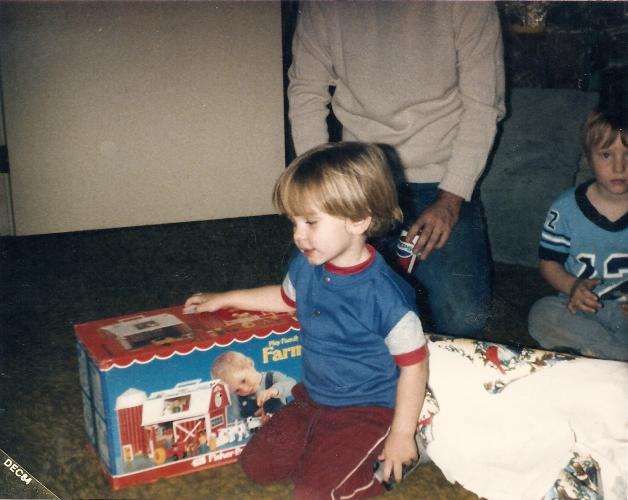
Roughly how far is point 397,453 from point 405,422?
0.04m

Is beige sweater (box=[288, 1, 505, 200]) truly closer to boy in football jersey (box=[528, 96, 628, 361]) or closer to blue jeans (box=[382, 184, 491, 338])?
blue jeans (box=[382, 184, 491, 338])

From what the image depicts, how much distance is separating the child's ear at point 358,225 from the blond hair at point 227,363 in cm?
25

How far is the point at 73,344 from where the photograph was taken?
134cm

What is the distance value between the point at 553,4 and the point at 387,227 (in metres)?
1.20

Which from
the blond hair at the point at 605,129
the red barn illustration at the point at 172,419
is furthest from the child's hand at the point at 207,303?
the blond hair at the point at 605,129

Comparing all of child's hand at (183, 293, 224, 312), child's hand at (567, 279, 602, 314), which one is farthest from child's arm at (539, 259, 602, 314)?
child's hand at (183, 293, 224, 312)

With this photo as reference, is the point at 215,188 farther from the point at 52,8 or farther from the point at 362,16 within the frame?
the point at 362,16

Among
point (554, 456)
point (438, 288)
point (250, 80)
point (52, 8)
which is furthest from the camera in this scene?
point (250, 80)

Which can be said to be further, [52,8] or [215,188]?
[215,188]

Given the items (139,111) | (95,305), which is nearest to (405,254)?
(95,305)

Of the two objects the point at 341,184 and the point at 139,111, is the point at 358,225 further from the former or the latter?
the point at 139,111

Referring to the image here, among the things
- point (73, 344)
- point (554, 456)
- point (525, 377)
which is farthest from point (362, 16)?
point (73, 344)

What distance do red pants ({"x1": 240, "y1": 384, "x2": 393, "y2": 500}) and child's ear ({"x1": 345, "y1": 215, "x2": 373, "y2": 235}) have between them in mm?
242

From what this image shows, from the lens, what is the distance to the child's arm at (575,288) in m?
1.01
